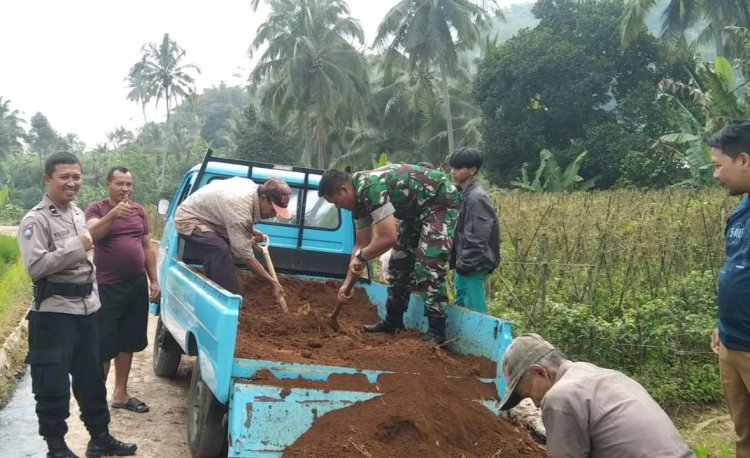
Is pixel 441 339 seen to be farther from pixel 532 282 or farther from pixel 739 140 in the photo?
pixel 532 282

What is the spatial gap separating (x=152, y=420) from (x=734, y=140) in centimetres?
407

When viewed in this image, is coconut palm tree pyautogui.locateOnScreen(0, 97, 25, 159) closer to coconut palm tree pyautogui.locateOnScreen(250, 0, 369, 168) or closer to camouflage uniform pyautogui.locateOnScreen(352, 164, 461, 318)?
coconut palm tree pyautogui.locateOnScreen(250, 0, 369, 168)

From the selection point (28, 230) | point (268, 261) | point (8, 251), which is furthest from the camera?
point (8, 251)

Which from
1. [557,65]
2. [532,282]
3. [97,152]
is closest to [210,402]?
[532,282]

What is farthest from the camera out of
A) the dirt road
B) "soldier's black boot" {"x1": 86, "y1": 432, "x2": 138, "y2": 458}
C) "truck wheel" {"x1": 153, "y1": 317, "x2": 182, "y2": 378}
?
"truck wheel" {"x1": 153, "y1": 317, "x2": 182, "y2": 378}

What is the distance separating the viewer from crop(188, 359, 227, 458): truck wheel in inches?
137

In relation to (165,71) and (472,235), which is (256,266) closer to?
(472,235)

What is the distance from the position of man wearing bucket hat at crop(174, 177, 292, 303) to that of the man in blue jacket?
276 cm

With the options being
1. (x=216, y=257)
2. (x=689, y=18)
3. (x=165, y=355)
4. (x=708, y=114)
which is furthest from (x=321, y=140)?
(x=216, y=257)

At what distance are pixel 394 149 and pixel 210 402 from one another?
32.3 m

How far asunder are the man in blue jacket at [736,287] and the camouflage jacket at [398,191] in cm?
171

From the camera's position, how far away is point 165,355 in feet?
18.4

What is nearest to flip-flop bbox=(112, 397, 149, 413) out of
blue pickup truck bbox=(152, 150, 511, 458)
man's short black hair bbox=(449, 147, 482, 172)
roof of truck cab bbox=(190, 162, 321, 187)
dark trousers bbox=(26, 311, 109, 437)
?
blue pickup truck bbox=(152, 150, 511, 458)

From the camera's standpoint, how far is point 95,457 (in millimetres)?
3854
